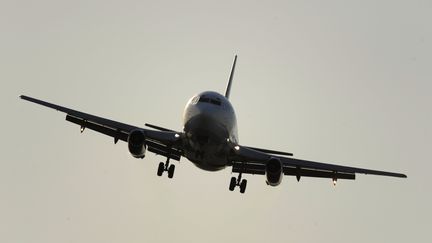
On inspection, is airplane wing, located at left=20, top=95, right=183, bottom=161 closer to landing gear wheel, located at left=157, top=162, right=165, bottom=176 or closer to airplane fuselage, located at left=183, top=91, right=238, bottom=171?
landing gear wheel, located at left=157, top=162, right=165, bottom=176

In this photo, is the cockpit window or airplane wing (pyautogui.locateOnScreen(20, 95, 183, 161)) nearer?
the cockpit window

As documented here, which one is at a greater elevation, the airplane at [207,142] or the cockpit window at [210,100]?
the cockpit window at [210,100]

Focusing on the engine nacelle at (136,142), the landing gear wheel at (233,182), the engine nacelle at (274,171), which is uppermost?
the landing gear wheel at (233,182)

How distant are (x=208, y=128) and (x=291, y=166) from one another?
7.57 metres

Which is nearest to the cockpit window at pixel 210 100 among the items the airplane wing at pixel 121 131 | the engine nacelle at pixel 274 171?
the airplane wing at pixel 121 131

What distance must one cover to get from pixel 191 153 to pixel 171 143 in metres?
1.34

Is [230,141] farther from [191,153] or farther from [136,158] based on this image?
[136,158]

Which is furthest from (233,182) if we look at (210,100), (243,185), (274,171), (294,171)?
(210,100)

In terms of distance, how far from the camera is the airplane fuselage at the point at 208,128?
111 feet

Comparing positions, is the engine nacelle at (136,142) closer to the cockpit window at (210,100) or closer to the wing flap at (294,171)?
the cockpit window at (210,100)

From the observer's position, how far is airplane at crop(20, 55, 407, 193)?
34188 mm

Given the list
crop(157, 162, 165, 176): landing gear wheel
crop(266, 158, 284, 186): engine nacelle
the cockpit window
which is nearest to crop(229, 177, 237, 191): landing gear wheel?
crop(157, 162, 165, 176): landing gear wheel

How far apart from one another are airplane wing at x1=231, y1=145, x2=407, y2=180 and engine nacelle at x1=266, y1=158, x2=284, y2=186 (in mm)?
418

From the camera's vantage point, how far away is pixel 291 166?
3925 cm
